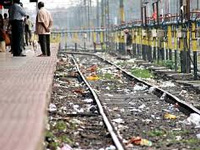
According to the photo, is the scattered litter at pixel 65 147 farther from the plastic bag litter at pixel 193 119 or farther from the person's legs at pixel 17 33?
the person's legs at pixel 17 33

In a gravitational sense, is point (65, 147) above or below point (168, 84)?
above

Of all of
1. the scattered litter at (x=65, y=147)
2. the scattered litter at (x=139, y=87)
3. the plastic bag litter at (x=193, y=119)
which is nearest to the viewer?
the scattered litter at (x=65, y=147)

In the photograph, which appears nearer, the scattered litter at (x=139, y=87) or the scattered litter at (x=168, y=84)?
the scattered litter at (x=139, y=87)

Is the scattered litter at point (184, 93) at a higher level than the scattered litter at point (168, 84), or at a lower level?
higher

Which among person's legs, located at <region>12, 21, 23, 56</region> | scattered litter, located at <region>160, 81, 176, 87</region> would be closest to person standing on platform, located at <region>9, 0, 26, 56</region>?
person's legs, located at <region>12, 21, 23, 56</region>

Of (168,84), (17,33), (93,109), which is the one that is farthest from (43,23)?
(93,109)

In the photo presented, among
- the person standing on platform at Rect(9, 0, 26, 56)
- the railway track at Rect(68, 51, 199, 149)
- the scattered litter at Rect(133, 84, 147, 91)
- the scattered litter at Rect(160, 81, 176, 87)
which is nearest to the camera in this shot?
the railway track at Rect(68, 51, 199, 149)

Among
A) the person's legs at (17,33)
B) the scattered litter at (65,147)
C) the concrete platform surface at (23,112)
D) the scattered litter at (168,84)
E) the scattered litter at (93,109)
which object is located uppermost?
the person's legs at (17,33)

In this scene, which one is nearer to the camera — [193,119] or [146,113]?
[193,119]

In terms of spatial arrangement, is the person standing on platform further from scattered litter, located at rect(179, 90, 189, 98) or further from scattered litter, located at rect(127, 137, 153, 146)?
scattered litter, located at rect(127, 137, 153, 146)

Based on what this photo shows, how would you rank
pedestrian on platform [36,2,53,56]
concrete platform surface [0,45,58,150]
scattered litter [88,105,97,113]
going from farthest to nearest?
pedestrian on platform [36,2,53,56] < scattered litter [88,105,97,113] < concrete platform surface [0,45,58,150]

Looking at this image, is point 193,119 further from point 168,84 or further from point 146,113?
point 168,84

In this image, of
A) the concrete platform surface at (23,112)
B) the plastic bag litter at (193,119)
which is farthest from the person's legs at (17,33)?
the plastic bag litter at (193,119)

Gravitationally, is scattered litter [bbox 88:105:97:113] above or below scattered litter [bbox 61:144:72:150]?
below
